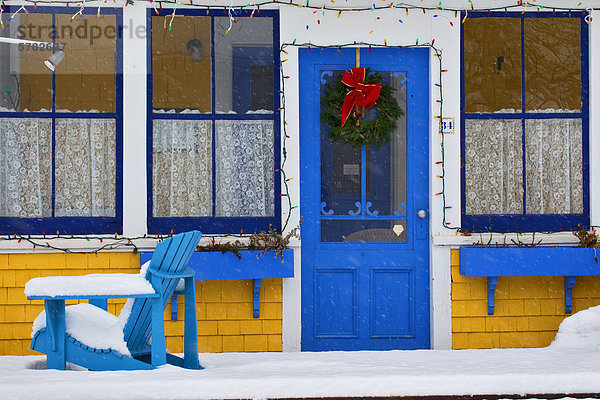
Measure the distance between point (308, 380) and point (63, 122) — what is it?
2960mm

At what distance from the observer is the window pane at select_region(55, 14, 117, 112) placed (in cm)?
524

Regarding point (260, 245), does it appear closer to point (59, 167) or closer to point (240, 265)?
point (240, 265)

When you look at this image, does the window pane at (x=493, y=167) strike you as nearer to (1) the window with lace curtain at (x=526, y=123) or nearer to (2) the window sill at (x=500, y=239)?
(1) the window with lace curtain at (x=526, y=123)

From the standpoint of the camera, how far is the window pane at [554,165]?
5426 millimetres

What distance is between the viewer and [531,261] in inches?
199

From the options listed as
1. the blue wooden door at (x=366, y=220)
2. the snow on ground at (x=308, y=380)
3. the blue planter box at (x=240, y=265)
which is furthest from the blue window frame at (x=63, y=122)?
the blue wooden door at (x=366, y=220)

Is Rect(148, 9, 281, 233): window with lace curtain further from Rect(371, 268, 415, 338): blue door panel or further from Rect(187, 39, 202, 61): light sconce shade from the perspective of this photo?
Rect(371, 268, 415, 338): blue door panel

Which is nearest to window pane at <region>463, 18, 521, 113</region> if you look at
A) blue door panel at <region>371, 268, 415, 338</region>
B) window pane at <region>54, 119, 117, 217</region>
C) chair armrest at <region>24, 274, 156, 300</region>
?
blue door panel at <region>371, 268, 415, 338</region>

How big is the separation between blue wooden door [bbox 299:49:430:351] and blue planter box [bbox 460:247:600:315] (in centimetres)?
45

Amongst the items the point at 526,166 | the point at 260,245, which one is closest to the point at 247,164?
the point at 260,245

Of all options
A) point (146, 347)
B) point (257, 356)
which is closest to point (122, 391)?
point (146, 347)

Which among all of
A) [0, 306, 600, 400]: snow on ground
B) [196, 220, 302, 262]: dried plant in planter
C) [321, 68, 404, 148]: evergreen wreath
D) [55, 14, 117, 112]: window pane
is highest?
[55, 14, 117, 112]: window pane

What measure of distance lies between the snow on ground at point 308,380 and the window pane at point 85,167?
1363 mm

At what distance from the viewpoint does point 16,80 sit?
17.1 ft
